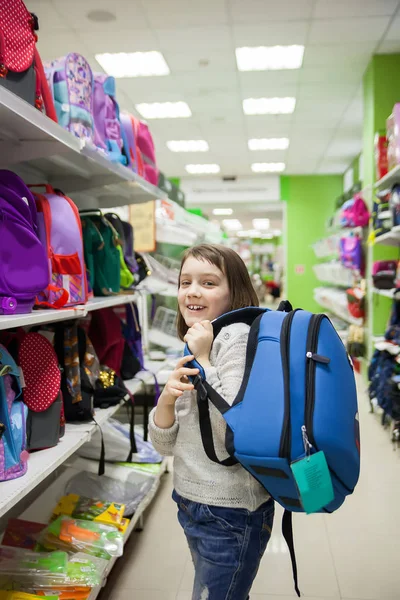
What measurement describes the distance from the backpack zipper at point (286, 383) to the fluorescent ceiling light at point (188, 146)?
8.33 metres

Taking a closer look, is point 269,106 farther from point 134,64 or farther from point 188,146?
point 188,146

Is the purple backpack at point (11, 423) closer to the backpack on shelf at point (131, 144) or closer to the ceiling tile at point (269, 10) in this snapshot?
the backpack on shelf at point (131, 144)

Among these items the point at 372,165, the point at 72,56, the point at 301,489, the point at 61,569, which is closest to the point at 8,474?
the point at 61,569

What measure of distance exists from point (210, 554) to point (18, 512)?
1778mm

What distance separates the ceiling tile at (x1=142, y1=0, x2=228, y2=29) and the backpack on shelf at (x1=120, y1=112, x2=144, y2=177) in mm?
1840

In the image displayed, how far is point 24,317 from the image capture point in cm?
160

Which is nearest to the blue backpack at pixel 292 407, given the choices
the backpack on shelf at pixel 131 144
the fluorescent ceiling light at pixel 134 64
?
the backpack on shelf at pixel 131 144

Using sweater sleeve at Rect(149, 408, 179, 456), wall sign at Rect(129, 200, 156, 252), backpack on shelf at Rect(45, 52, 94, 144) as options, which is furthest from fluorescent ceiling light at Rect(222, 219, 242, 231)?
sweater sleeve at Rect(149, 408, 179, 456)

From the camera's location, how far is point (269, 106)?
7258 mm

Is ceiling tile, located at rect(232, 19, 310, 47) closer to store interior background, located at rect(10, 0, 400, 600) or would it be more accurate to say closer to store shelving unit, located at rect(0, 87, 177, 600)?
store interior background, located at rect(10, 0, 400, 600)

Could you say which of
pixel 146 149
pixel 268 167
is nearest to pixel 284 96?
pixel 146 149

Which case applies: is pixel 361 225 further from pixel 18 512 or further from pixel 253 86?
pixel 18 512

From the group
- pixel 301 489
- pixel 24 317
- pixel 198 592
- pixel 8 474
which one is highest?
pixel 24 317

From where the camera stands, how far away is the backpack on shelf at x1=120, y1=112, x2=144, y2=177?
3.04m
